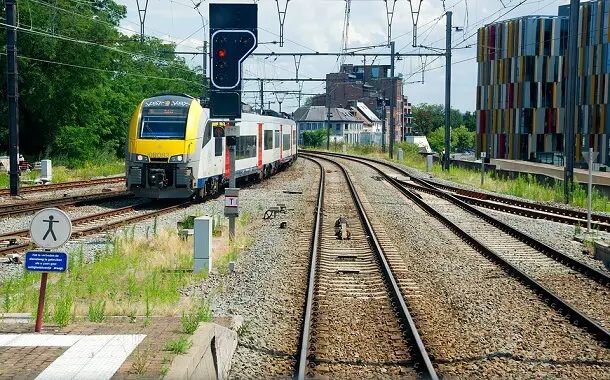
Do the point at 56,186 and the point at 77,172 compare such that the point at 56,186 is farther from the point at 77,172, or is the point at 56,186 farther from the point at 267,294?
the point at 267,294

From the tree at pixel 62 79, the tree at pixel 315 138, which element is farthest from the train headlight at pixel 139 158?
the tree at pixel 315 138

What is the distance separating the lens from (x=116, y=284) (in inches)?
457

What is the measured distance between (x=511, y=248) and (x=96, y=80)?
104 feet

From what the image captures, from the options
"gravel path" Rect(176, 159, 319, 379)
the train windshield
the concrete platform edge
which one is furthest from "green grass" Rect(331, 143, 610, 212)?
the concrete platform edge

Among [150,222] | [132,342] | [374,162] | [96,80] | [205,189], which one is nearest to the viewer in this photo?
[132,342]

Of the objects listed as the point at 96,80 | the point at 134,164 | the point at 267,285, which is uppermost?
the point at 96,80

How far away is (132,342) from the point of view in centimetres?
772

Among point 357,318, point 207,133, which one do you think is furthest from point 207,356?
point 207,133

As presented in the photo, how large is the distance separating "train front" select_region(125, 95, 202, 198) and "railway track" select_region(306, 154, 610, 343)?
7.17m

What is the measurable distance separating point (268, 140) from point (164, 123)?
44.6 feet

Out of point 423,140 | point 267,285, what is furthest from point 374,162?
point 423,140

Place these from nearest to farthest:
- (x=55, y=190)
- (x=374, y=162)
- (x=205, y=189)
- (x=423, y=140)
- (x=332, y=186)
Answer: (x=205, y=189) → (x=55, y=190) → (x=332, y=186) → (x=374, y=162) → (x=423, y=140)

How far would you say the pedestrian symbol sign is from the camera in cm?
824

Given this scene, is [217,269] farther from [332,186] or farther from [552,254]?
[332,186]
